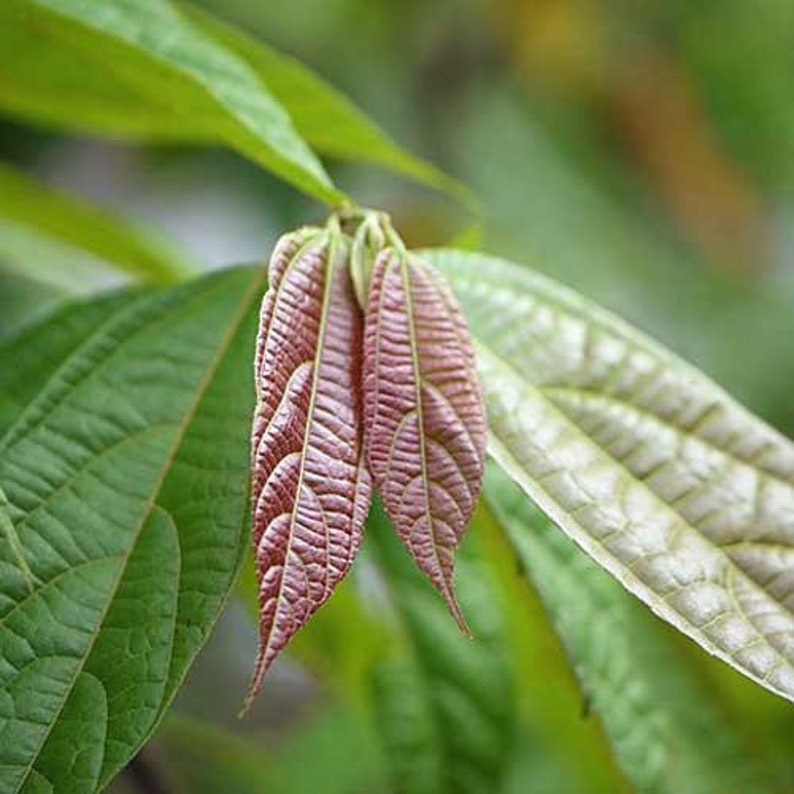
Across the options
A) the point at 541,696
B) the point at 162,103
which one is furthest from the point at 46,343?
the point at 541,696

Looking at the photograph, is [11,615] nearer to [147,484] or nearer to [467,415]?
[147,484]

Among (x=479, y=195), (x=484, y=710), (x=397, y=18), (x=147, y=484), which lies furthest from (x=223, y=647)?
(x=147, y=484)

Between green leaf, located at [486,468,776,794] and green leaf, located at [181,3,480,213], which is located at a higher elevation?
green leaf, located at [181,3,480,213]

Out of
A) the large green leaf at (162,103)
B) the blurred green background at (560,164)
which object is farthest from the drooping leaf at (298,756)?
the large green leaf at (162,103)

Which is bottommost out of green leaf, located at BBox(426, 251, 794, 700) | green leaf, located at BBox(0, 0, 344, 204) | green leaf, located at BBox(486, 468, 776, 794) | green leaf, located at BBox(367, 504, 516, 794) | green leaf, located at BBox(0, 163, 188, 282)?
green leaf, located at BBox(367, 504, 516, 794)

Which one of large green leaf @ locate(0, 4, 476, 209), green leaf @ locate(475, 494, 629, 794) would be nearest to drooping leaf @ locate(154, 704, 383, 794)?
green leaf @ locate(475, 494, 629, 794)

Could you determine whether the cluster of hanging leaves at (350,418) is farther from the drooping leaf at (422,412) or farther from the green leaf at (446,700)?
the green leaf at (446,700)

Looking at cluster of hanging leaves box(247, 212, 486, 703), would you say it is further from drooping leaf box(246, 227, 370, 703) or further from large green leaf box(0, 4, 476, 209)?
large green leaf box(0, 4, 476, 209)

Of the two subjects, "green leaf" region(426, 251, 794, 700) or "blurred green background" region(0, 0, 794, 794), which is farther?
"blurred green background" region(0, 0, 794, 794)
